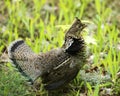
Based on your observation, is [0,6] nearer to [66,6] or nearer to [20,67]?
[66,6]

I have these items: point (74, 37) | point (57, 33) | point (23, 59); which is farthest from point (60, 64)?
point (57, 33)

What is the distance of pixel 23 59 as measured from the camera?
4387mm

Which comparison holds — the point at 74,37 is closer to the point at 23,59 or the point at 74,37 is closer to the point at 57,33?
the point at 23,59

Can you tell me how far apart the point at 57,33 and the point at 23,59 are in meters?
1.30

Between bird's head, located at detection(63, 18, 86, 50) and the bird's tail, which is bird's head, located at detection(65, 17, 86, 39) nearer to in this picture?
bird's head, located at detection(63, 18, 86, 50)

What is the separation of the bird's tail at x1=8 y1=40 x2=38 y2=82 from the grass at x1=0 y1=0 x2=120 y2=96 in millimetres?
86

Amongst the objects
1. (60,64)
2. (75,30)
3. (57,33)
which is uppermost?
(75,30)

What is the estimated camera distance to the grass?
14.0 ft

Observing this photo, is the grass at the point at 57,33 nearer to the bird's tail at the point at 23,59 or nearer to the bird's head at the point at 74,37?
the bird's tail at the point at 23,59

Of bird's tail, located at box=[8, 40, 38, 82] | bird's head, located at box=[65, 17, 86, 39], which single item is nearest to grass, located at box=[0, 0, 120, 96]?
bird's tail, located at box=[8, 40, 38, 82]

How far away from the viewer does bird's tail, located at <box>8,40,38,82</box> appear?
13.9 ft

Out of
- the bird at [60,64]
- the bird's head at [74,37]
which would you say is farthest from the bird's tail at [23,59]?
the bird's head at [74,37]

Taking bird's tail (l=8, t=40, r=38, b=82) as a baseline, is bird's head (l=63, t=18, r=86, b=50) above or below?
above

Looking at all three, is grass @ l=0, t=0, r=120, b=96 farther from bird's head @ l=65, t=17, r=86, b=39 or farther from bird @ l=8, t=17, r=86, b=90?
bird's head @ l=65, t=17, r=86, b=39
